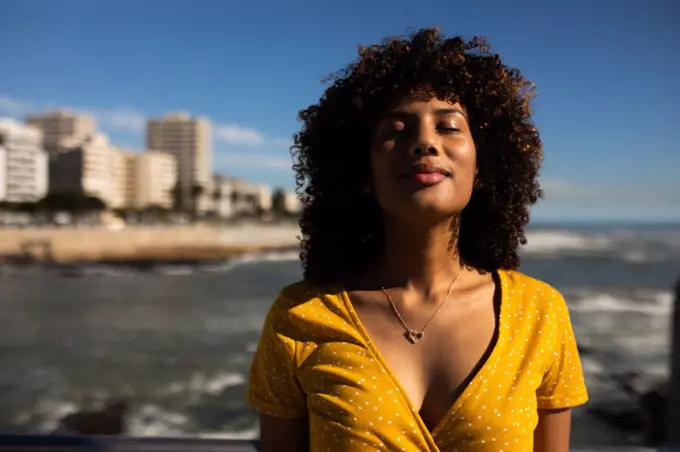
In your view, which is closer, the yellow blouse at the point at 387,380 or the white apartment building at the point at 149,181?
the yellow blouse at the point at 387,380

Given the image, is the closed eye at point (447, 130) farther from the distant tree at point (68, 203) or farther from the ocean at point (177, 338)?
the distant tree at point (68, 203)

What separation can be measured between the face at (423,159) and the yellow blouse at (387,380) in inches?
10.3

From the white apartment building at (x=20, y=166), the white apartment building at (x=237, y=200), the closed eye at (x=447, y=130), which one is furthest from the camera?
the white apartment building at (x=237, y=200)

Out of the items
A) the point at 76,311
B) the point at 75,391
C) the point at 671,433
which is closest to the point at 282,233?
the point at 76,311

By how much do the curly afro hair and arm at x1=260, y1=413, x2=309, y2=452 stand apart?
0.33m

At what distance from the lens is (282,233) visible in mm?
65438

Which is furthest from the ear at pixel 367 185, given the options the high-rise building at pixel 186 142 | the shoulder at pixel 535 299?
the high-rise building at pixel 186 142

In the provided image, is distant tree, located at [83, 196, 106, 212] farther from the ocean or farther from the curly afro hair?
the curly afro hair

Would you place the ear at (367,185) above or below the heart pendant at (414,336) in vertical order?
above

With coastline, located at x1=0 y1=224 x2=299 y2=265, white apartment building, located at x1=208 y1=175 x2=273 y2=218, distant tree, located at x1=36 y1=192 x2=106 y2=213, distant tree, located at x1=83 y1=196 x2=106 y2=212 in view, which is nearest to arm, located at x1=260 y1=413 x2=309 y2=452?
coastline, located at x1=0 y1=224 x2=299 y2=265

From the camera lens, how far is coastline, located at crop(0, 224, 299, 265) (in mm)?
45812

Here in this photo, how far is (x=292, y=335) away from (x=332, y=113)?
0.55 metres

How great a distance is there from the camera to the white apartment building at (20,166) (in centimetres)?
7625

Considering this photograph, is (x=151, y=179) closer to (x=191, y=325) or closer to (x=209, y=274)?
(x=209, y=274)
